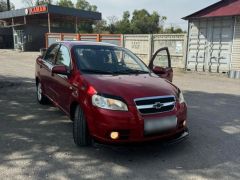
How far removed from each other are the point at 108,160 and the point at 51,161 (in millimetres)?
794

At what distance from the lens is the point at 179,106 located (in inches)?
175

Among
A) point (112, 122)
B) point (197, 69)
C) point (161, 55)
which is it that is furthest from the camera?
point (161, 55)

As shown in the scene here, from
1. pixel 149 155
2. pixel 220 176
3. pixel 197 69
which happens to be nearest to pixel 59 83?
pixel 149 155

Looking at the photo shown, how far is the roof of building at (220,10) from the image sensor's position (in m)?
13.6

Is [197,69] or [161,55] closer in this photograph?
[197,69]

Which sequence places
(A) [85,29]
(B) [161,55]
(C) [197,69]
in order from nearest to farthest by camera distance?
A: (C) [197,69] → (B) [161,55] → (A) [85,29]

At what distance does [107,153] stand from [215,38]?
38.1 ft

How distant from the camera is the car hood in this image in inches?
163

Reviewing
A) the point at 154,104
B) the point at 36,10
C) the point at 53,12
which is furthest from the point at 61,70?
the point at 36,10

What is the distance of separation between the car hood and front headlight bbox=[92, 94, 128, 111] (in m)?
0.09

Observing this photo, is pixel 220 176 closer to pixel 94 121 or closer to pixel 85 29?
pixel 94 121

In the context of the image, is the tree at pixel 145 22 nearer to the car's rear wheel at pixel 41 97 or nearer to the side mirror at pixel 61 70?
the car's rear wheel at pixel 41 97

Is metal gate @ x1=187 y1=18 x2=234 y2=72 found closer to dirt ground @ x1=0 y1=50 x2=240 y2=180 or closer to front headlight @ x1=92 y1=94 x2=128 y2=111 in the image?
dirt ground @ x1=0 y1=50 x2=240 y2=180

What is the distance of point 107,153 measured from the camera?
4453 mm
